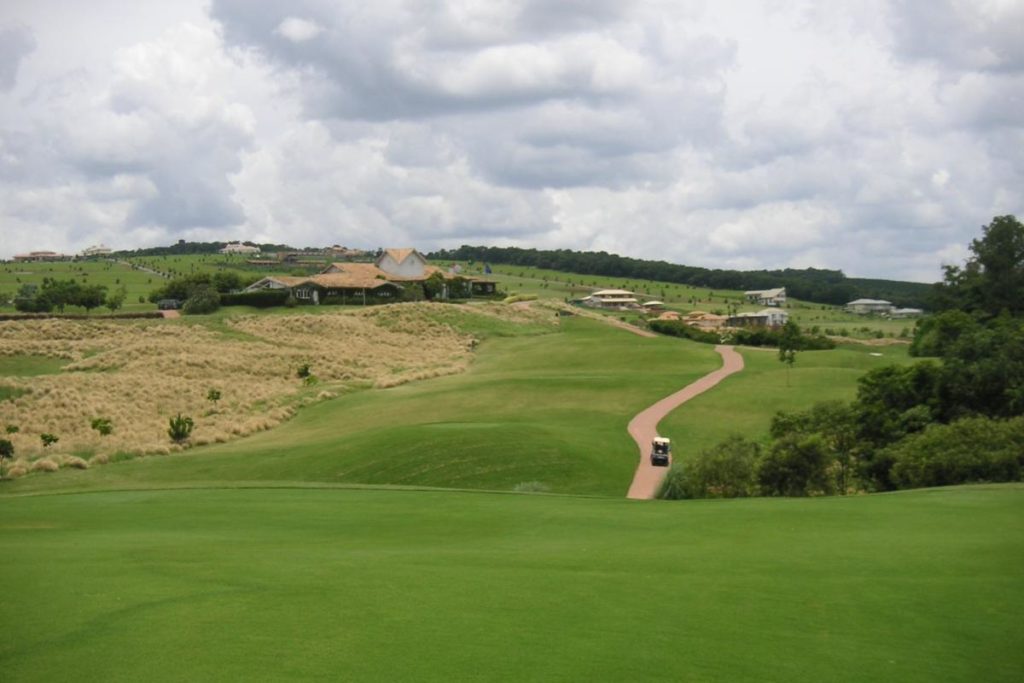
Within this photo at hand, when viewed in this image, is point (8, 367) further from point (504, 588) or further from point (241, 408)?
point (504, 588)

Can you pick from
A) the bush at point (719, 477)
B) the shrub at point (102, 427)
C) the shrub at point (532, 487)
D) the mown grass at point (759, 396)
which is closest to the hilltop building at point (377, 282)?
the mown grass at point (759, 396)

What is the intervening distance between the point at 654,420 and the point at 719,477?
1933 cm

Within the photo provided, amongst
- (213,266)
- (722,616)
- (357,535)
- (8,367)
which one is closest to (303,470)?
(357,535)

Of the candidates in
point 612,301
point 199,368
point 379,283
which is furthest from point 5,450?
point 612,301

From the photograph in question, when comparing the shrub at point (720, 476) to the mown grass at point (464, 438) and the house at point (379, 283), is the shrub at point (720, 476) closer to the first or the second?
the mown grass at point (464, 438)

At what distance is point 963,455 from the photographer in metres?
32.2

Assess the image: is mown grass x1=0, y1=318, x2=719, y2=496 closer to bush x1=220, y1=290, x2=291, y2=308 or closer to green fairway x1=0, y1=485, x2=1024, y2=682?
green fairway x1=0, y1=485, x2=1024, y2=682

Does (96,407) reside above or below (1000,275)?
below

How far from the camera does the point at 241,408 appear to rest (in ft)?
191

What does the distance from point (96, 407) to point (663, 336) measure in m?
59.1

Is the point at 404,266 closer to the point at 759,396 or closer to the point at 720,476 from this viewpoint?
the point at 759,396

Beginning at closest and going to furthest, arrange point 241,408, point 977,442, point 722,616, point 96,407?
1. point 722,616
2. point 977,442
3. point 96,407
4. point 241,408

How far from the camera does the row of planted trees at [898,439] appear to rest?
32.4 meters

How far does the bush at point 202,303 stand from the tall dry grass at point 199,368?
5.71 m
